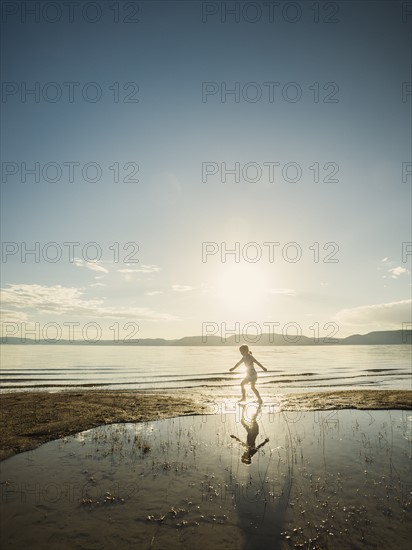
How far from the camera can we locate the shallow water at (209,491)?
5.98m

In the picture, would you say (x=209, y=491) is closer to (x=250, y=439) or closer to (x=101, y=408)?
(x=250, y=439)

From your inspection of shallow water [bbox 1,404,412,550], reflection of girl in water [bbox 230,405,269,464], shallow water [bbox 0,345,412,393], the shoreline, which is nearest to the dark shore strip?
the shoreline

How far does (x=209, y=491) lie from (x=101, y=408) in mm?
11812

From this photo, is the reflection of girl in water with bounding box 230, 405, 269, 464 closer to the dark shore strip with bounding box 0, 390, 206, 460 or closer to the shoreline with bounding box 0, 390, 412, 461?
the shoreline with bounding box 0, 390, 412, 461

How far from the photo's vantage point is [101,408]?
17734 millimetres

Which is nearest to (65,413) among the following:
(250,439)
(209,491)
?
(250,439)

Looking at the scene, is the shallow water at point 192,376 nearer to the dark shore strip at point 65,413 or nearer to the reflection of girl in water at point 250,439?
the dark shore strip at point 65,413

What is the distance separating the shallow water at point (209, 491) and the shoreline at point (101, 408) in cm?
145

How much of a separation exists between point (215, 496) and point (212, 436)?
5.10 meters

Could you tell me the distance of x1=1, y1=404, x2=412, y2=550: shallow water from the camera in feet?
19.6

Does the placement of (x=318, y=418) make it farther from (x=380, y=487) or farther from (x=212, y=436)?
(x=380, y=487)

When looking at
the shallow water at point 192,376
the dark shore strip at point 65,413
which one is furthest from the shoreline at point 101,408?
the shallow water at point 192,376

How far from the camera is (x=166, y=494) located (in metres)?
7.55

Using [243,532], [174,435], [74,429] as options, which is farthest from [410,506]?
[74,429]
